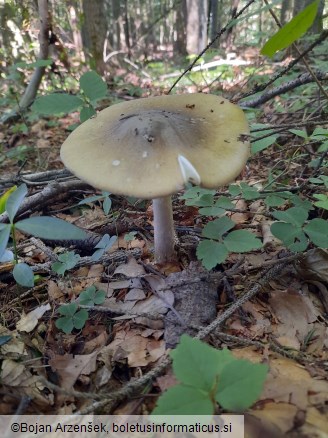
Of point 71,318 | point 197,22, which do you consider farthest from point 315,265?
point 197,22

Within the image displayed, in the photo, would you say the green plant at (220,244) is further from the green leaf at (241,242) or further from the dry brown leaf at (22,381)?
the dry brown leaf at (22,381)

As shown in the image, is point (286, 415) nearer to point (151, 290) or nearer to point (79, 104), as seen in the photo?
point (151, 290)

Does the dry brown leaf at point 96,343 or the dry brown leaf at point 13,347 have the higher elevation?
the dry brown leaf at point 13,347

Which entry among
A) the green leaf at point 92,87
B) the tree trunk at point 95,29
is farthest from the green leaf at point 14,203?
the tree trunk at point 95,29

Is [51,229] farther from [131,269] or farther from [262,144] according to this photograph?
[262,144]

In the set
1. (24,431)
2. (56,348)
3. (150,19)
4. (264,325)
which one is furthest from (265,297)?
(150,19)
